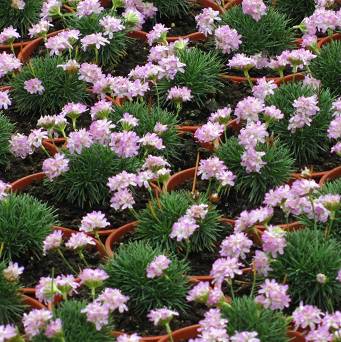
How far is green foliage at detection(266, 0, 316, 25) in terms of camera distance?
18.0ft

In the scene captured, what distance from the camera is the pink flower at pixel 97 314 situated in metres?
3.36

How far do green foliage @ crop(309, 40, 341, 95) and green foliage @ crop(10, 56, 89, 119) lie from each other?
1.08 m

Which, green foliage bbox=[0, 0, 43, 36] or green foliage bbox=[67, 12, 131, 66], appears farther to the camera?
green foliage bbox=[0, 0, 43, 36]

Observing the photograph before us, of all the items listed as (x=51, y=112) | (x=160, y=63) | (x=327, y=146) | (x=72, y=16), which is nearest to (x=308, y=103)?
(x=327, y=146)

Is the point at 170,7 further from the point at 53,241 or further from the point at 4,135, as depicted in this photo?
the point at 53,241

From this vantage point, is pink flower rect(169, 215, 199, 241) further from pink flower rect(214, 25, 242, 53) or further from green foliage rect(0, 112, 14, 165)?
pink flower rect(214, 25, 242, 53)

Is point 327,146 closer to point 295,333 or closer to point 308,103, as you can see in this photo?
point 308,103

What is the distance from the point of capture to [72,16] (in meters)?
5.36

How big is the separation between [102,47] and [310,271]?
1.92m

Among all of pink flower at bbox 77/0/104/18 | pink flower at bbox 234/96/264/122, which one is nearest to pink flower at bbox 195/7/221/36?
pink flower at bbox 77/0/104/18

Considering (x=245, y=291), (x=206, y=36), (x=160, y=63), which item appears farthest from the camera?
(x=206, y=36)

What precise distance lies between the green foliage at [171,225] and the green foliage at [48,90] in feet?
3.30

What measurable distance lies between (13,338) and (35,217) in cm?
77

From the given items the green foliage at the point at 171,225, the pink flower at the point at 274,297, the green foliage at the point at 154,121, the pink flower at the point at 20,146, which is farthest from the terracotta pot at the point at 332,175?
the pink flower at the point at 20,146
